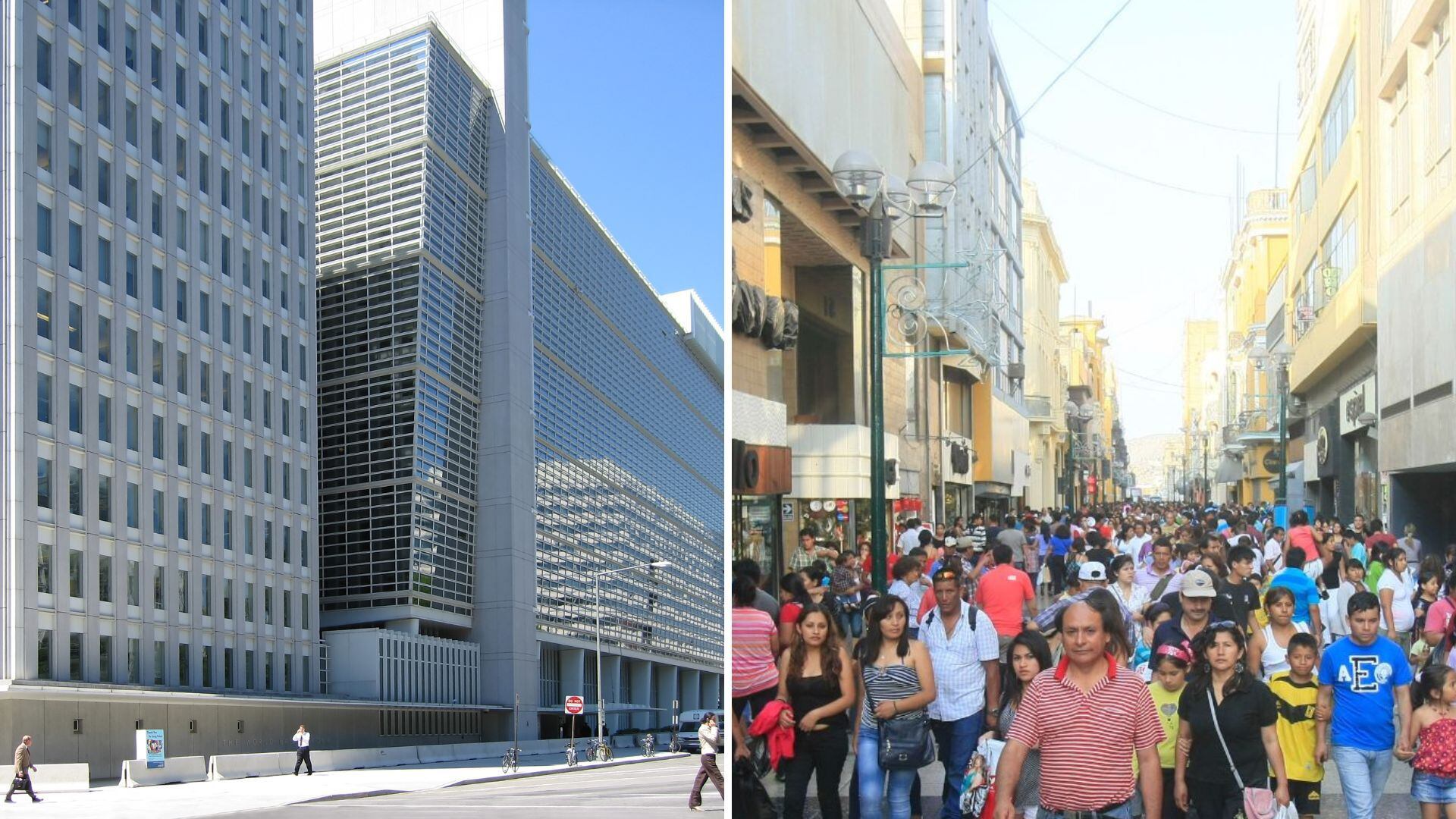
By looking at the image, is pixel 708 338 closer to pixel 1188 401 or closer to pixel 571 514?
pixel 571 514

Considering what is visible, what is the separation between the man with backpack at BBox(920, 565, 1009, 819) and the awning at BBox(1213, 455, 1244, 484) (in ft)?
18.1

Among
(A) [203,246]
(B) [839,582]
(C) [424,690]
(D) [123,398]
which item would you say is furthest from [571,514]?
(B) [839,582]

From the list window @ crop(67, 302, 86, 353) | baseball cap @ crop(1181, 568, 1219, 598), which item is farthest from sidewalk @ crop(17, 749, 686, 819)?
baseball cap @ crop(1181, 568, 1219, 598)

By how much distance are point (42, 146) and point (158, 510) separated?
1222 centimetres

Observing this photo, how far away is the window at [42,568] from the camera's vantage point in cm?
4059

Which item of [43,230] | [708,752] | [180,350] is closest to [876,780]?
[708,752]

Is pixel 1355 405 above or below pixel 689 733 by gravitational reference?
above

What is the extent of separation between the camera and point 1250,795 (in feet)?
20.4

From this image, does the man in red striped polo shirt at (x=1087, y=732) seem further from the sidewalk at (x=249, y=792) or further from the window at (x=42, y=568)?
the window at (x=42, y=568)

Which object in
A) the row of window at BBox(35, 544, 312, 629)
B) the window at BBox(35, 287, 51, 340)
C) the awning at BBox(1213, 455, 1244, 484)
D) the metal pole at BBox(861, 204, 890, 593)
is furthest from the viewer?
the window at BBox(35, 287, 51, 340)

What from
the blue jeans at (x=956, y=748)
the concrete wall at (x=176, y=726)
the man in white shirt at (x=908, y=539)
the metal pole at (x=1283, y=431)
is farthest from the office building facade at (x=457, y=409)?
the blue jeans at (x=956, y=748)

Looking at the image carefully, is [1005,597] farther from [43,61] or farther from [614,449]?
[614,449]

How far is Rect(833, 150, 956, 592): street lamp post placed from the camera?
10.7 metres

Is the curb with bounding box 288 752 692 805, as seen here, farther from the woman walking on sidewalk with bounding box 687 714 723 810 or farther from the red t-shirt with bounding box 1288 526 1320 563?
the red t-shirt with bounding box 1288 526 1320 563
